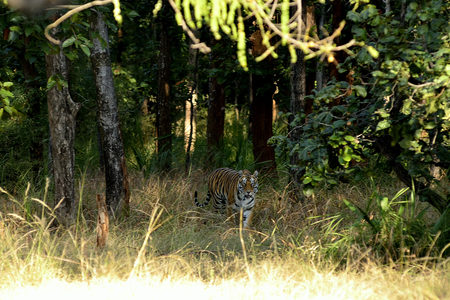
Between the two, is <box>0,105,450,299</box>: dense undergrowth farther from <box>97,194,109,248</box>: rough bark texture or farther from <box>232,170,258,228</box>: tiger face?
<box>232,170,258,228</box>: tiger face

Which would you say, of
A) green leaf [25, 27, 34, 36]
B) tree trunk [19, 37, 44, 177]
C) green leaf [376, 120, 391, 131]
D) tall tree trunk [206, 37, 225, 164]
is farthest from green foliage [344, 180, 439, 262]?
tree trunk [19, 37, 44, 177]

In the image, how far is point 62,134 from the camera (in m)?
5.90

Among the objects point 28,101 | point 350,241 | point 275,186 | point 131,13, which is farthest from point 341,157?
point 28,101

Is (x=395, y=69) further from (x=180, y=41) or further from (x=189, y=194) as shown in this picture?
(x=180, y=41)

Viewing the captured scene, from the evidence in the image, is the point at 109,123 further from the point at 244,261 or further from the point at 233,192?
the point at 244,261

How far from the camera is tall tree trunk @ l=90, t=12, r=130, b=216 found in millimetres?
6379

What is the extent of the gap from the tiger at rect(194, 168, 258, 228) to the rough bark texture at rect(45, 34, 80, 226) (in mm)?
1992

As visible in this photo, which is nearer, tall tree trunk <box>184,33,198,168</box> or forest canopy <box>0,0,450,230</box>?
forest canopy <box>0,0,450,230</box>

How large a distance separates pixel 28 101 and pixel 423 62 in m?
7.06

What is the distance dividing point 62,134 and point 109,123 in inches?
28.9

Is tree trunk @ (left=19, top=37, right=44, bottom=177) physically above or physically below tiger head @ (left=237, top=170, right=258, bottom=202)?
above

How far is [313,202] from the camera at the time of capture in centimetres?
684

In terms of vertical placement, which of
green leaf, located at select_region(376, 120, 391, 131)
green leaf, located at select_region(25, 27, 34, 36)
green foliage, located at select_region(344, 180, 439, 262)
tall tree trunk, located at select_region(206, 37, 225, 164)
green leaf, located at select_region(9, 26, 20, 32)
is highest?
green leaf, located at select_region(9, 26, 20, 32)

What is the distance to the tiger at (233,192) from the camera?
7.06 metres
